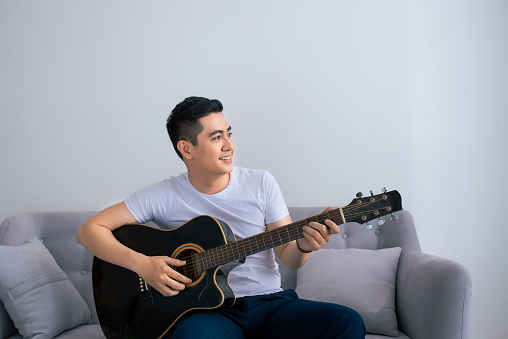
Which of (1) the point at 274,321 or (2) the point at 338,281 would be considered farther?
(2) the point at 338,281

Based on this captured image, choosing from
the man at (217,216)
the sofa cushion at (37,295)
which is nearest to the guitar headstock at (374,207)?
the man at (217,216)

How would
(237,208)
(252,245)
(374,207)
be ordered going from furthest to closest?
1. (237,208)
2. (252,245)
3. (374,207)

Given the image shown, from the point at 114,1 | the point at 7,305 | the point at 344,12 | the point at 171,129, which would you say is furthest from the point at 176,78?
the point at 7,305

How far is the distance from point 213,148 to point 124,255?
19.7 inches

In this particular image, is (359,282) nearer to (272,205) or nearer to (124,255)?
(272,205)

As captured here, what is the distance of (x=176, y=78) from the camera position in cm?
258

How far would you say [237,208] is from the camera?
72.1 inches

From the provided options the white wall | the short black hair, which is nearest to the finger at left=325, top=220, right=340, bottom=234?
the short black hair

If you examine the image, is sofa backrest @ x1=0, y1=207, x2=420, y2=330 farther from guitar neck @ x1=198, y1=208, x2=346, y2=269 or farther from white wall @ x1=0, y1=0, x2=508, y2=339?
guitar neck @ x1=198, y1=208, x2=346, y2=269

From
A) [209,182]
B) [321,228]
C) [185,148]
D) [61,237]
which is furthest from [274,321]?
[61,237]

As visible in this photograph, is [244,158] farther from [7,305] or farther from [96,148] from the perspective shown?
[7,305]

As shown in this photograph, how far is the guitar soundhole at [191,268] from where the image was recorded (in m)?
1.64

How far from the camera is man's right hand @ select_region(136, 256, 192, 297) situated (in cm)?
162

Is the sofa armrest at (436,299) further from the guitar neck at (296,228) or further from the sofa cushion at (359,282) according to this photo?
the guitar neck at (296,228)
